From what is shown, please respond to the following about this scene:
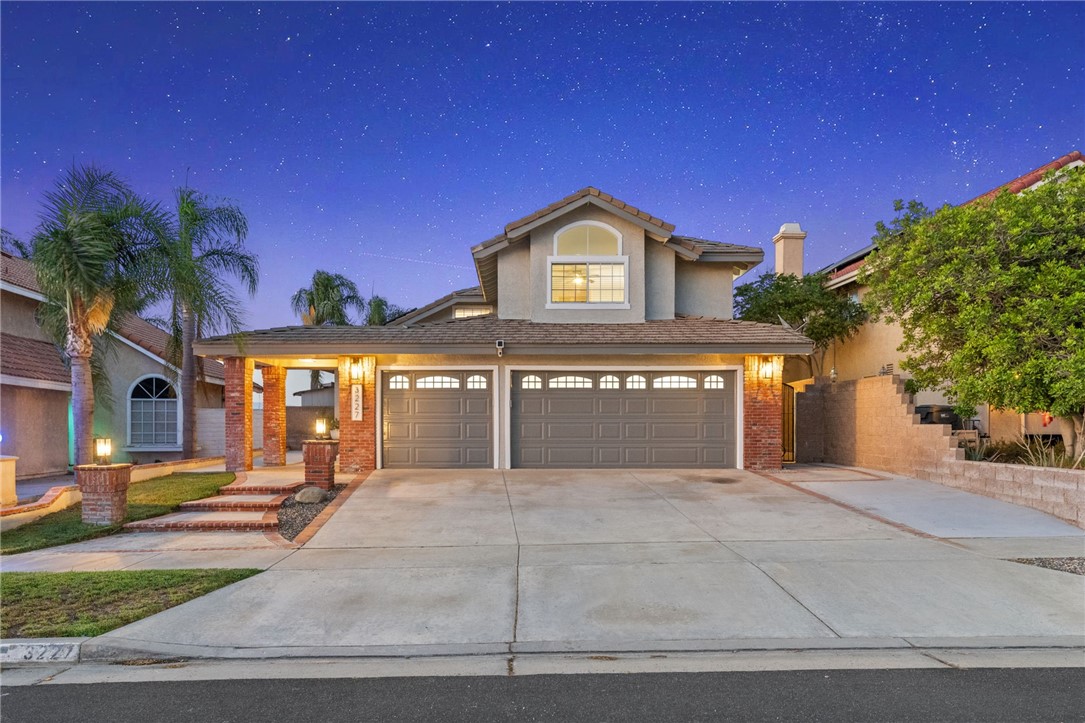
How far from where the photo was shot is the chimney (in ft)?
70.6

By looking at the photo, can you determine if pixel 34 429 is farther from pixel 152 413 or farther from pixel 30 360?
pixel 152 413

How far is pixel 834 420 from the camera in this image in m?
15.6

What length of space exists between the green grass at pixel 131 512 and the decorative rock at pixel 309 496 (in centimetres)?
149

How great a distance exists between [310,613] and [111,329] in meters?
9.42

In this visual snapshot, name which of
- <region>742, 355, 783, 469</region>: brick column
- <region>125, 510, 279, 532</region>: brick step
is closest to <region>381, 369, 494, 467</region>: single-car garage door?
<region>125, 510, 279, 532</region>: brick step

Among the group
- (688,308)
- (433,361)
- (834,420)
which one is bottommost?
(834,420)

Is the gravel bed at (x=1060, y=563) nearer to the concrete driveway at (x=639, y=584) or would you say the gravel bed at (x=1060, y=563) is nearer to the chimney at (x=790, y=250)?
the concrete driveway at (x=639, y=584)

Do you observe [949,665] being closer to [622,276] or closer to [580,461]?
[580,461]

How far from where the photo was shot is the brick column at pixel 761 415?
13.6 m

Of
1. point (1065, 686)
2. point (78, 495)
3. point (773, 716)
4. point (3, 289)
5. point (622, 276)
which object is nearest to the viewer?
point (773, 716)

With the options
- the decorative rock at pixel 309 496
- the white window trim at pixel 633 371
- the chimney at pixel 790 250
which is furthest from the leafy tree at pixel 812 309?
the decorative rock at pixel 309 496

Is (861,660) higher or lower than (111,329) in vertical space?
lower

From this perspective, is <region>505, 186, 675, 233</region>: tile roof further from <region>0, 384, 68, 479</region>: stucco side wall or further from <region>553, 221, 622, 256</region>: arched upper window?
<region>0, 384, 68, 479</region>: stucco side wall

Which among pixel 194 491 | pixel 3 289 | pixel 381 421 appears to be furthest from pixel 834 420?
pixel 3 289
